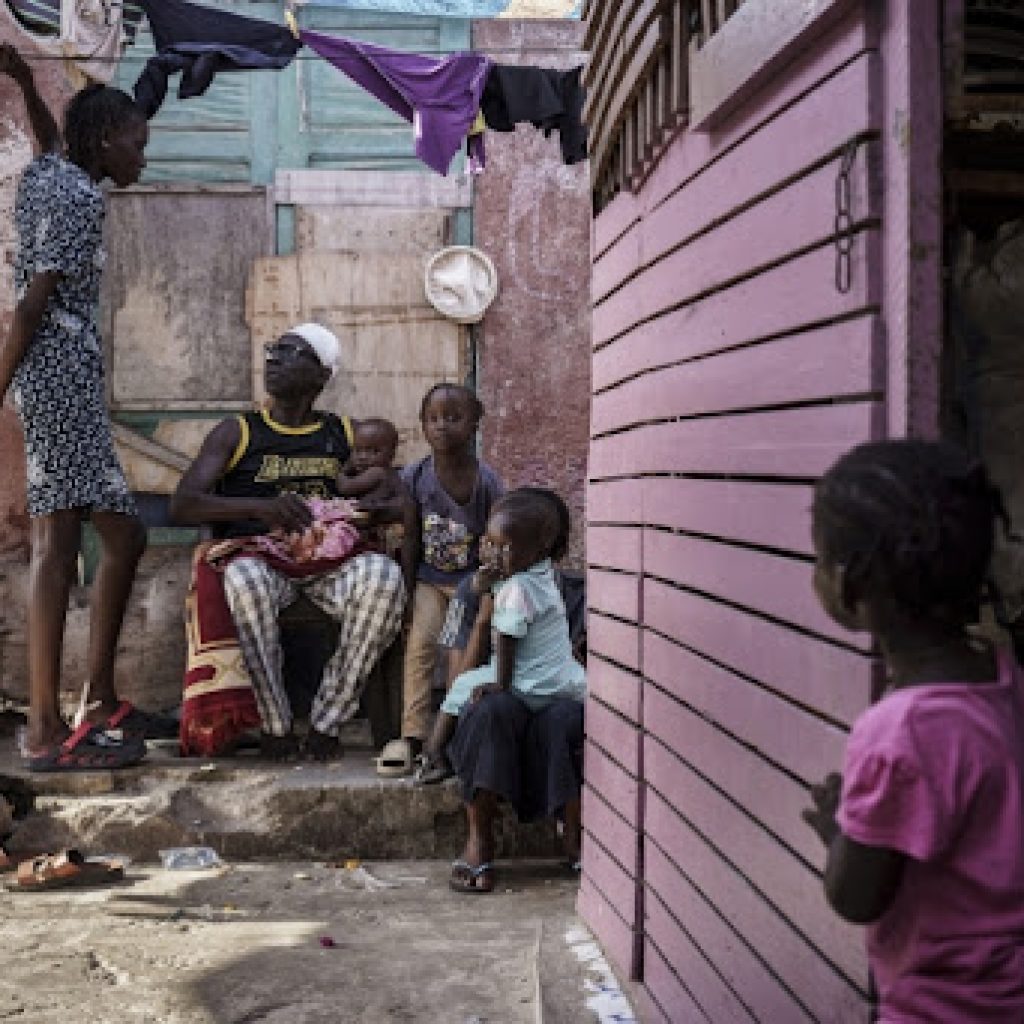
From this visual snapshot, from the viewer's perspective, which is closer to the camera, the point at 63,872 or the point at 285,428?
the point at 63,872

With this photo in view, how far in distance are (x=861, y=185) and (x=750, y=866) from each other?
1.26m

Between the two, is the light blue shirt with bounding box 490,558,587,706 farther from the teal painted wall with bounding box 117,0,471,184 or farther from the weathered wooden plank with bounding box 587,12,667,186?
the teal painted wall with bounding box 117,0,471,184

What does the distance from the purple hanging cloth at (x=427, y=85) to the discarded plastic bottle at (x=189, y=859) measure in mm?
3127

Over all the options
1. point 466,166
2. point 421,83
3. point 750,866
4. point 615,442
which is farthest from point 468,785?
point 466,166

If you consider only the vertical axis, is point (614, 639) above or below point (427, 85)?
below

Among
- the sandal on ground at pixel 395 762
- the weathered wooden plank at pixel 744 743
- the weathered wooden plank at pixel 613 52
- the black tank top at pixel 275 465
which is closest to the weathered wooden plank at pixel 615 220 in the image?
the weathered wooden plank at pixel 613 52

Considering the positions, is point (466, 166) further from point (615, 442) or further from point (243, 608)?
point (615, 442)

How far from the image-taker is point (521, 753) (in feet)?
17.0

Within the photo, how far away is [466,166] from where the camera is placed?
314 inches

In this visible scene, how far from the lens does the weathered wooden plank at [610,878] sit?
3.74 meters

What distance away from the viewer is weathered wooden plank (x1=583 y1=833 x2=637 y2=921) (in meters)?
3.74

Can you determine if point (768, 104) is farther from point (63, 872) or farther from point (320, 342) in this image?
point (320, 342)

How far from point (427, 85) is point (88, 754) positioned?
324 centimetres

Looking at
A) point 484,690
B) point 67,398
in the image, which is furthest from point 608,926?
point 67,398
